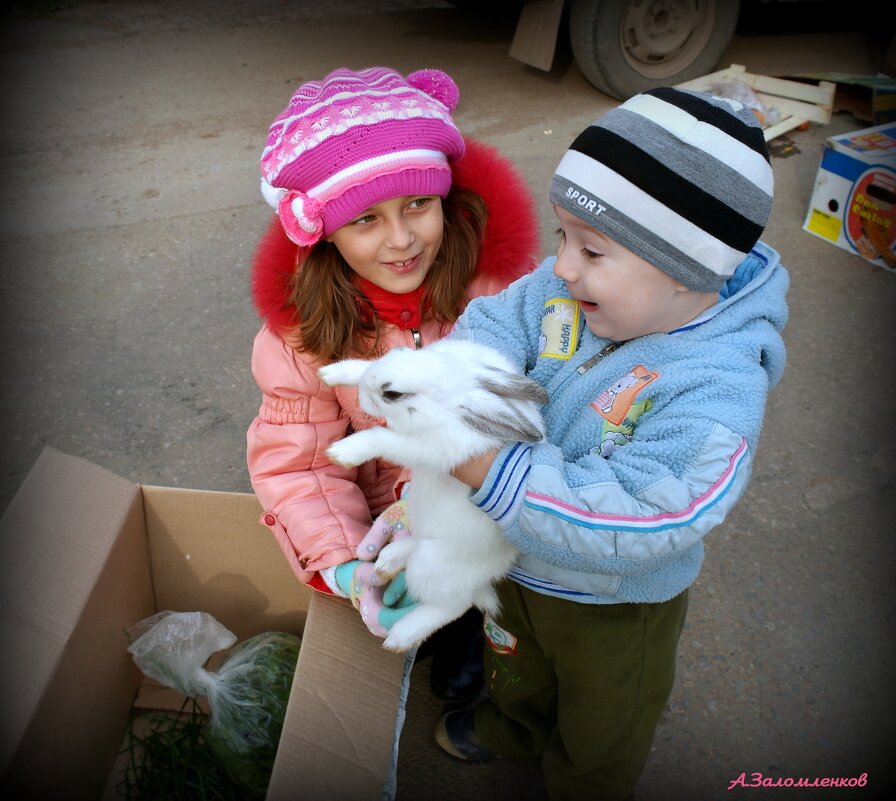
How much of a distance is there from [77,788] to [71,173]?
3.30 meters

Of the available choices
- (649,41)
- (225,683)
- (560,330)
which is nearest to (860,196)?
(649,41)

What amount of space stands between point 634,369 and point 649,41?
370 centimetres

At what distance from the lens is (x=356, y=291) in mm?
1744

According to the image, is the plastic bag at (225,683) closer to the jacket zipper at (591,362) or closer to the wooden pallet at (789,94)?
the jacket zipper at (591,362)

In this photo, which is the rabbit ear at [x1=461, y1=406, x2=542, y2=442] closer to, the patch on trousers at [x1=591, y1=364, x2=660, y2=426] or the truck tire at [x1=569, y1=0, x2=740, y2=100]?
the patch on trousers at [x1=591, y1=364, x2=660, y2=426]

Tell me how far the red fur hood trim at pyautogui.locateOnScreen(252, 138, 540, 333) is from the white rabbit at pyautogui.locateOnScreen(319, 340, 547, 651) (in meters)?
0.49

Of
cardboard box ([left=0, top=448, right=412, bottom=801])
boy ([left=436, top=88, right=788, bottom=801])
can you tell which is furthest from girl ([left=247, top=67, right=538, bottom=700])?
boy ([left=436, top=88, right=788, bottom=801])

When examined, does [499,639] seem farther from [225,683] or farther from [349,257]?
[349,257]

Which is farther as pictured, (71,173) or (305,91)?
(71,173)

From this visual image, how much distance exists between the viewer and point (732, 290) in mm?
1414

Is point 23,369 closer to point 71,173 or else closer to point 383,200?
point 71,173

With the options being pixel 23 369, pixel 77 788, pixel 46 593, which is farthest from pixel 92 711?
pixel 23 369

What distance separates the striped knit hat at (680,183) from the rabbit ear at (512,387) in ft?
0.85

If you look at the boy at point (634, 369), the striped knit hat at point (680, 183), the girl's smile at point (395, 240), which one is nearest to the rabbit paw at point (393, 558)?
→ the boy at point (634, 369)
